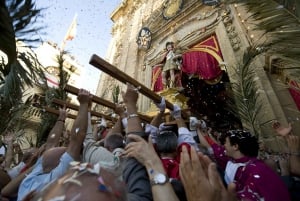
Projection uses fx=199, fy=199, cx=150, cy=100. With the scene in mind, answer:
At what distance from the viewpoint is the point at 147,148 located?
1025mm

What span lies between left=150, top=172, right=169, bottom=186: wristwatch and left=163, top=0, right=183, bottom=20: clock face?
29.1 ft

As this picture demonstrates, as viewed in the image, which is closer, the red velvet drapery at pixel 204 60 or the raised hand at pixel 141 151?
the raised hand at pixel 141 151

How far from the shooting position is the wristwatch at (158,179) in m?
0.86

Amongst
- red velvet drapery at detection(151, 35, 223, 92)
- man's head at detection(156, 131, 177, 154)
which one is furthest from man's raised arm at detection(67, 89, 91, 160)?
red velvet drapery at detection(151, 35, 223, 92)

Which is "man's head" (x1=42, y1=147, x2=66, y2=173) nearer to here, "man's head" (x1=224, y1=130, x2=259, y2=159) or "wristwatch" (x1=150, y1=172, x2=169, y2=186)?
"wristwatch" (x1=150, y1=172, x2=169, y2=186)

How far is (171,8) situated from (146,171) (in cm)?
938

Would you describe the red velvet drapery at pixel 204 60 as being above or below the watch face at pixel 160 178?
above

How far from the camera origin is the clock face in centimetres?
872

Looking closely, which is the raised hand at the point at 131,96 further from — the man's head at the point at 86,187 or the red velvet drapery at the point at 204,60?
the red velvet drapery at the point at 204,60

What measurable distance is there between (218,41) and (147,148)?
21.1 ft

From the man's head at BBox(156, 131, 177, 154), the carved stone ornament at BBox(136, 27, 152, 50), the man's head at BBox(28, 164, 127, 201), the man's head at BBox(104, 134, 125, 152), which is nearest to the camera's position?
the man's head at BBox(28, 164, 127, 201)

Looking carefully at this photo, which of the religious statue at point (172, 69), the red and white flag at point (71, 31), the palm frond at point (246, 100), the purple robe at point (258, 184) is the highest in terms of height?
the red and white flag at point (71, 31)

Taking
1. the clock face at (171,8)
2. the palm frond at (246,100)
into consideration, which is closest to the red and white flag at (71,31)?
the clock face at (171,8)

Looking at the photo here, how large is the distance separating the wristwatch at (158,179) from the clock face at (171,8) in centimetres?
888
